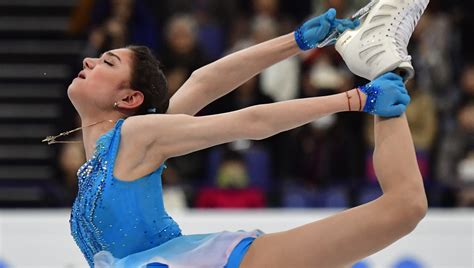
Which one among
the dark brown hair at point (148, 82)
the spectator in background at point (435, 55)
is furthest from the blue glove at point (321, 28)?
the spectator in background at point (435, 55)

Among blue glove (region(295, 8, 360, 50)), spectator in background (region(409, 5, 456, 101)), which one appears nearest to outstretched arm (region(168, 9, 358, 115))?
blue glove (region(295, 8, 360, 50))

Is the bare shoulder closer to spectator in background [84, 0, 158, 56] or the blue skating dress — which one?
the blue skating dress

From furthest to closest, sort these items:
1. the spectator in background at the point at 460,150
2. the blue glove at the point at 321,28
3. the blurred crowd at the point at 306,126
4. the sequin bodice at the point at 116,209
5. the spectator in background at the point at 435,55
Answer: the spectator in background at the point at 435,55
the spectator in background at the point at 460,150
the blurred crowd at the point at 306,126
the blue glove at the point at 321,28
the sequin bodice at the point at 116,209

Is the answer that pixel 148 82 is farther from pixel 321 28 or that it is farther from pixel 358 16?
pixel 358 16

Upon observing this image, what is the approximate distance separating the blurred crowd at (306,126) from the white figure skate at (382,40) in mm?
2933

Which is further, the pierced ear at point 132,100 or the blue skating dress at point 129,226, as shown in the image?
the pierced ear at point 132,100

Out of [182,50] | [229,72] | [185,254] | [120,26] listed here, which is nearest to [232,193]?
[182,50]

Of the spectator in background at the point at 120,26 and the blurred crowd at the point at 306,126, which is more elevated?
the spectator in background at the point at 120,26

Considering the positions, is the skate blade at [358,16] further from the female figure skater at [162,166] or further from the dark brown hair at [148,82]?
the dark brown hair at [148,82]

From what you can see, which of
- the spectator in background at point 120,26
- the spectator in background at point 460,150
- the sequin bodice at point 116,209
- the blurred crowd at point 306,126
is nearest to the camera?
the sequin bodice at point 116,209

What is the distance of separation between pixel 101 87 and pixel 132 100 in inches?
4.8

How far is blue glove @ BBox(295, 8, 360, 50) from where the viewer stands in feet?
11.5

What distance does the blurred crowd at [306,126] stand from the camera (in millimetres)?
6363

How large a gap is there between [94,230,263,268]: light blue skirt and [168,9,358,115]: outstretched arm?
0.60 meters
